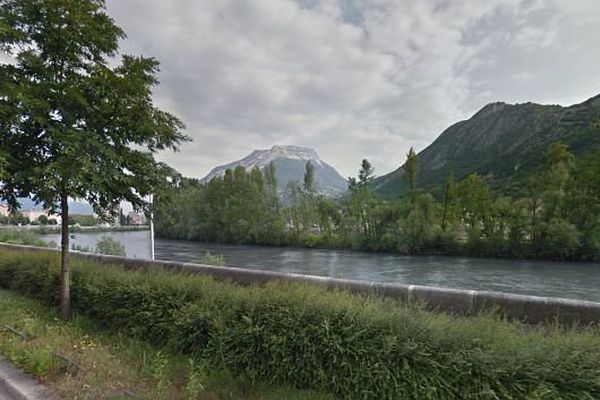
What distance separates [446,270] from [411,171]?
49.1ft

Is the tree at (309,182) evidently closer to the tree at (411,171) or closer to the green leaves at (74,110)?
the tree at (411,171)

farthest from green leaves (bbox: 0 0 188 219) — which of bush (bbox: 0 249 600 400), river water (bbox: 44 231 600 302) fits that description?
river water (bbox: 44 231 600 302)

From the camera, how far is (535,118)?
10262 centimetres

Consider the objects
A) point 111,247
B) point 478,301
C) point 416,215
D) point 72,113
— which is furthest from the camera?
point 416,215

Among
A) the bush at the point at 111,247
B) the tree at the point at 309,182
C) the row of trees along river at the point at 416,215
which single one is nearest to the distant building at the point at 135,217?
the bush at the point at 111,247

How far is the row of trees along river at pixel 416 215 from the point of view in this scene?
2964 cm

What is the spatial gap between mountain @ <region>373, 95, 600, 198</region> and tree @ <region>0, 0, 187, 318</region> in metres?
39.4

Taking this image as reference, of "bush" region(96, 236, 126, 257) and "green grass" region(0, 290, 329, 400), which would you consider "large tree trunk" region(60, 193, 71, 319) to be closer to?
"green grass" region(0, 290, 329, 400)

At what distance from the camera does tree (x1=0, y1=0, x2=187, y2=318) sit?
449cm

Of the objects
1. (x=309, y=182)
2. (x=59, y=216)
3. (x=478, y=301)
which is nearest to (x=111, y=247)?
(x=59, y=216)

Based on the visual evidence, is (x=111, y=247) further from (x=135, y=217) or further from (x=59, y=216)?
(x=59, y=216)

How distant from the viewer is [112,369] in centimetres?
345

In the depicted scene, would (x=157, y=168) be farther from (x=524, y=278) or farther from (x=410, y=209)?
(x=410, y=209)

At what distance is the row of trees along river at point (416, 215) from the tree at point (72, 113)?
50.5 ft
